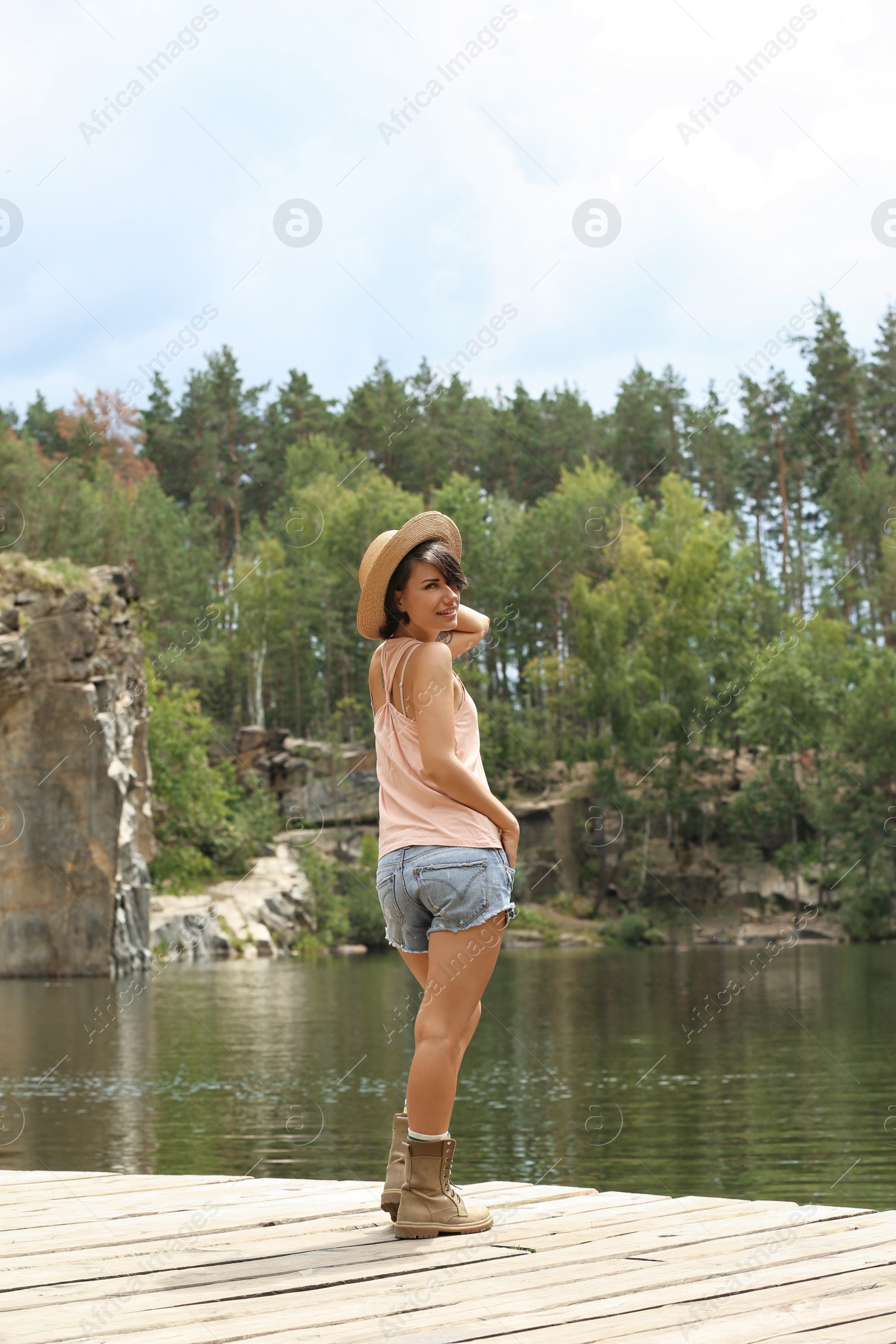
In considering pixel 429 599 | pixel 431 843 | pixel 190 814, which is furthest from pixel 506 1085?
pixel 190 814

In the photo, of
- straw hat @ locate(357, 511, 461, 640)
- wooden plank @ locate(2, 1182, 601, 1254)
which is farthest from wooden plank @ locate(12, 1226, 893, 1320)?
straw hat @ locate(357, 511, 461, 640)

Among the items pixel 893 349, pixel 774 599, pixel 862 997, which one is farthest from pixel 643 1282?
pixel 893 349

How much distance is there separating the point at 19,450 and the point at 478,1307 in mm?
48535

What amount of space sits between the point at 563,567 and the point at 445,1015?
57.0m

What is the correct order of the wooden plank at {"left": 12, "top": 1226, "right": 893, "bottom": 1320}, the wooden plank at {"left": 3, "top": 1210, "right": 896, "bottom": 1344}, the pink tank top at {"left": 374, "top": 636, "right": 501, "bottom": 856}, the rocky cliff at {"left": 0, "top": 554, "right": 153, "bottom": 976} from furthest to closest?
the rocky cliff at {"left": 0, "top": 554, "right": 153, "bottom": 976}
the pink tank top at {"left": 374, "top": 636, "right": 501, "bottom": 856}
the wooden plank at {"left": 12, "top": 1226, "right": 893, "bottom": 1320}
the wooden plank at {"left": 3, "top": 1210, "right": 896, "bottom": 1344}

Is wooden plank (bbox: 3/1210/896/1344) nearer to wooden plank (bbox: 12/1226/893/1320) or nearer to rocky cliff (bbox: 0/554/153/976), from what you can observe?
wooden plank (bbox: 12/1226/893/1320)

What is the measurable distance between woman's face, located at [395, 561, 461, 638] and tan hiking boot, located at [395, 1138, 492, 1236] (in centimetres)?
157

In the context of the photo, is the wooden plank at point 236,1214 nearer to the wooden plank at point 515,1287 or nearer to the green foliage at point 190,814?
the wooden plank at point 515,1287

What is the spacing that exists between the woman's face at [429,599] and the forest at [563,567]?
41.3 m

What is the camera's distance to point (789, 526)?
65.9m

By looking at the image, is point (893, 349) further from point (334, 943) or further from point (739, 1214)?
point (739, 1214)

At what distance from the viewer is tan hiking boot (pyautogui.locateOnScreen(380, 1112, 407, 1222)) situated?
4.04 metres

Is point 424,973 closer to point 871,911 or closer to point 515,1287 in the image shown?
point 515,1287

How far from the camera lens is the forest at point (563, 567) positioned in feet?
162
